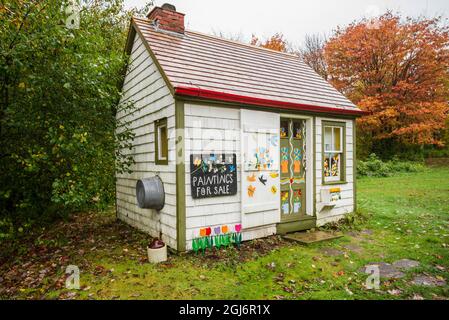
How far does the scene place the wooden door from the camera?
23.7 feet

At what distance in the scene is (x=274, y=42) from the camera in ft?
87.5

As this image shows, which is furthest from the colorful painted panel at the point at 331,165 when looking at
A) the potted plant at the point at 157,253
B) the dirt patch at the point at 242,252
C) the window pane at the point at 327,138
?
the potted plant at the point at 157,253

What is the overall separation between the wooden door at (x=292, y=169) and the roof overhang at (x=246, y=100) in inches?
19.4

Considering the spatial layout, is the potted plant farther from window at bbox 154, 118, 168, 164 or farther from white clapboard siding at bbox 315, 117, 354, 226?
white clapboard siding at bbox 315, 117, 354, 226

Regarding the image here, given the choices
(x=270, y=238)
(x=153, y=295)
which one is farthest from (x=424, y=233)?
(x=153, y=295)

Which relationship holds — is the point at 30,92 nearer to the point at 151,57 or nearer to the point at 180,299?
the point at 151,57

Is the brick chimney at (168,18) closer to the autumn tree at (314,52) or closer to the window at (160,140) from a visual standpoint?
the window at (160,140)

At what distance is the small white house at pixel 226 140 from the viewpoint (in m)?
5.70

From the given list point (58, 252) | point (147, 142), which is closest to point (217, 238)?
point (147, 142)

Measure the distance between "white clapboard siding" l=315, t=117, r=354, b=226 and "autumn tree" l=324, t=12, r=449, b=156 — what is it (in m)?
13.4

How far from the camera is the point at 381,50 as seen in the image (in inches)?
806

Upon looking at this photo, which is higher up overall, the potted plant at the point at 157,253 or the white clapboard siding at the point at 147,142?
the white clapboard siding at the point at 147,142

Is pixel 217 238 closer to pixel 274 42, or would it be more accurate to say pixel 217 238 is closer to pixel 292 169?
pixel 292 169

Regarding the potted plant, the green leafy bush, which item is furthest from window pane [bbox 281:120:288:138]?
the green leafy bush
